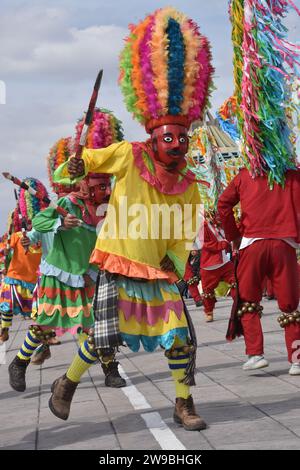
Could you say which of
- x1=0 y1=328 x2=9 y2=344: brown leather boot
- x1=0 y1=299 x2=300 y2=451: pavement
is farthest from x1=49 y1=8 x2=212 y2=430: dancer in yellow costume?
x1=0 y1=328 x2=9 y2=344: brown leather boot

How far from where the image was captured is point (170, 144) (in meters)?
5.80

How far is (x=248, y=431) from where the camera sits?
521cm

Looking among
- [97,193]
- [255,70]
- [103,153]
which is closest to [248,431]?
[103,153]

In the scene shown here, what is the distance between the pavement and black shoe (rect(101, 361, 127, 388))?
8 centimetres

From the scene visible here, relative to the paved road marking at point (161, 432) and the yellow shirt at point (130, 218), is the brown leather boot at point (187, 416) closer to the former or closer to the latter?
the paved road marking at point (161, 432)

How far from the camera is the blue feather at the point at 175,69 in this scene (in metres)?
5.85

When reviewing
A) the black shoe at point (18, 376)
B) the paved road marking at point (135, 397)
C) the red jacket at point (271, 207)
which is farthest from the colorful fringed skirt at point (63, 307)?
the red jacket at point (271, 207)

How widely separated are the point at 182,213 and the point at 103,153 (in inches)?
26.8

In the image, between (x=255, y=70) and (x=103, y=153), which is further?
(x=255, y=70)

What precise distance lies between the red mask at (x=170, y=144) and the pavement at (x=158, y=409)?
5.55 feet

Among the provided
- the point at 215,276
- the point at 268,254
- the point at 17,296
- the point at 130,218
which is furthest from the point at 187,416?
the point at 215,276

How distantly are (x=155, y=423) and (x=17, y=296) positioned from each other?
8.18 meters

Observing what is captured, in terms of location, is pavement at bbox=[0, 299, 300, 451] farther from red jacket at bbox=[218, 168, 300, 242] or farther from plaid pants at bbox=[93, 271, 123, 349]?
red jacket at bbox=[218, 168, 300, 242]
